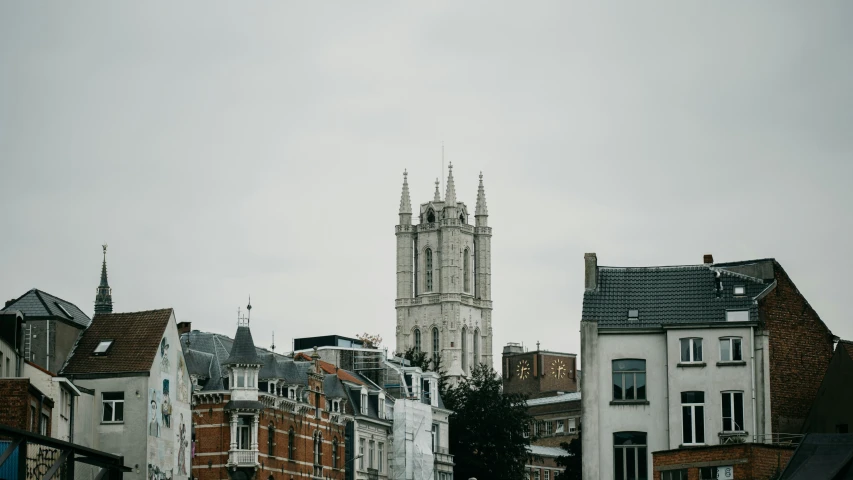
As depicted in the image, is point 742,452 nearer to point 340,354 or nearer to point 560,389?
point 340,354

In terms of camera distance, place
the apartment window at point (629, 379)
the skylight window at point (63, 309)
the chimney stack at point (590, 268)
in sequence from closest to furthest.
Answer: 1. the apartment window at point (629, 379)
2. the chimney stack at point (590, 268)
3. the skylight window at point (63, 309)

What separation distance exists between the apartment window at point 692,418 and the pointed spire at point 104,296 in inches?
2087

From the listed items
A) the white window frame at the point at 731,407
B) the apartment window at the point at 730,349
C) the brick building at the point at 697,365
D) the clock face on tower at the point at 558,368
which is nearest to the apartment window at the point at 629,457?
the brick building at the point at 697,365

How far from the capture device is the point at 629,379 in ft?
199

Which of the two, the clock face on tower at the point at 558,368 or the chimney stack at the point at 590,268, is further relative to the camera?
the clock face on tower at the point at 558,368

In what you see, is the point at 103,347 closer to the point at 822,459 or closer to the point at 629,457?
the point at 629,457

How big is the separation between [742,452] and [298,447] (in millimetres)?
41628

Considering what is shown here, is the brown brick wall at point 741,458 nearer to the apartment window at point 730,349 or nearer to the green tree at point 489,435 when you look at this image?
the apartment window at point 730,349

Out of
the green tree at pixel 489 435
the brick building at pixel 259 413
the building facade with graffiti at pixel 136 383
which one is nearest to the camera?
Answer: the building facade with graffiti at pixel 136 383

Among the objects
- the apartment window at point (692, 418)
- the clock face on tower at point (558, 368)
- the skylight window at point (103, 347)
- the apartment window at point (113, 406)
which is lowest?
the apartment window at point (692, 418)

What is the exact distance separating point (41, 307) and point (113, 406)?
5319 millimetres

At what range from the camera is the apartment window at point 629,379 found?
198 ft

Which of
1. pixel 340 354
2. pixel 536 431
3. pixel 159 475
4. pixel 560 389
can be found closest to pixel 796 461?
pixel 159 475

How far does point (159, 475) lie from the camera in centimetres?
6931
